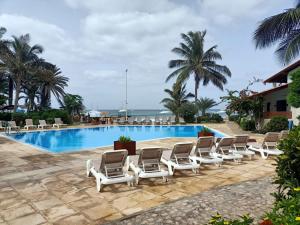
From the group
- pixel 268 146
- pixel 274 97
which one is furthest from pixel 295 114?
pixel 268 146

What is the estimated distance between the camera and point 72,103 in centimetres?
3097

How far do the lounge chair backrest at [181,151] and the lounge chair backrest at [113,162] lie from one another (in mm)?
1713

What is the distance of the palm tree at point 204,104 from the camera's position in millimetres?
33062

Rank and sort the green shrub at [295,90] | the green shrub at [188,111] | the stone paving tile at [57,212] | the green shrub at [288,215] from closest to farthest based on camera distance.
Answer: the green shrub at [288,215] < the stone paving tile at [57,212] < the green shrub at [295,90] < the green shrub at [188,111]

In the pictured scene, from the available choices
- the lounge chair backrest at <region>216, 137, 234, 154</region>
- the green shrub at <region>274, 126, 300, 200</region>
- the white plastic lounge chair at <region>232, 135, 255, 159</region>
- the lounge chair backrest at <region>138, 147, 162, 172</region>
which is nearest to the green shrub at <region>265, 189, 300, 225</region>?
the green shrub at <region>274, 126, 300, 200</region>

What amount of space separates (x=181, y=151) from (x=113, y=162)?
222 cm

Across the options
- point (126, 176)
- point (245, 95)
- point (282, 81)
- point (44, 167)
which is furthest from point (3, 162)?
point (282, 81)

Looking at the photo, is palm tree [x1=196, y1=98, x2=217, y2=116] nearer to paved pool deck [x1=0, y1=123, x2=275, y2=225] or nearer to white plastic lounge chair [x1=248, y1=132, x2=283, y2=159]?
white plastic lounge chair [x1=248, y1=132, x2=283, y2=159]

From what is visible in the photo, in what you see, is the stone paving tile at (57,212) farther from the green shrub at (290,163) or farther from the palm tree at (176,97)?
the palm tree at (176,97)

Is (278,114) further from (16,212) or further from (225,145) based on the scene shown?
(16,212)

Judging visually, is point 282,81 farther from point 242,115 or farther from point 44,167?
point 44,167

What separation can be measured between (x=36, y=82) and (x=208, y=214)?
31184 mm

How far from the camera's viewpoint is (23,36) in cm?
3031

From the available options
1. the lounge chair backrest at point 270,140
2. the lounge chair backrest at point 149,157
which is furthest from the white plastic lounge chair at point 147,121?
the lounge chair backrest at point 149,157
